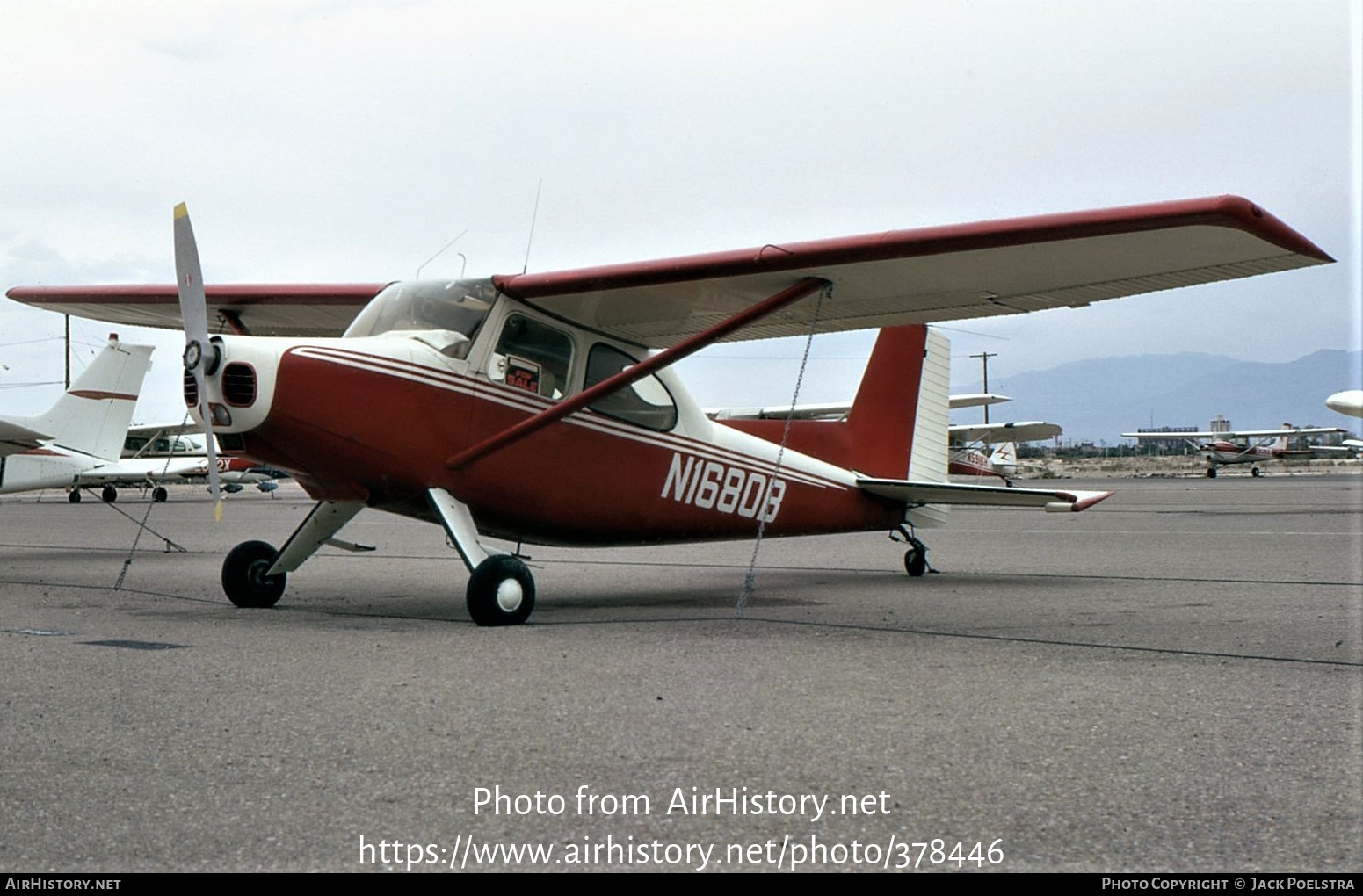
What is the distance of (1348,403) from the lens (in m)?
22.1

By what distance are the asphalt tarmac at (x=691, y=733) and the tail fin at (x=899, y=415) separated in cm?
234

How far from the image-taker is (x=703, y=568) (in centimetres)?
1205

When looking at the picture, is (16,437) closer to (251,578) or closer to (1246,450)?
(251,578)

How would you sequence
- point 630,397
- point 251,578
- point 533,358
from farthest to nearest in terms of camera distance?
point 630,397 → point 251,578 → point 533,358

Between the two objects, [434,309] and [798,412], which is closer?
[434,309]

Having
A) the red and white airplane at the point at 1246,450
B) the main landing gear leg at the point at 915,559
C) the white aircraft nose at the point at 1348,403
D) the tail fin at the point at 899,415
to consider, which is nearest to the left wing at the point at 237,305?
the tail fin at the point at 899,415

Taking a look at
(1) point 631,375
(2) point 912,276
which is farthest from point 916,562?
(1) point 631,375

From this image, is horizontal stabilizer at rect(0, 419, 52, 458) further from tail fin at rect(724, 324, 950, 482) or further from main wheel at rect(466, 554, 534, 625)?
tail fin at rect(724, 324, 950, 482)

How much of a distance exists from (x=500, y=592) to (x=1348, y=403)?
2034 centimetres

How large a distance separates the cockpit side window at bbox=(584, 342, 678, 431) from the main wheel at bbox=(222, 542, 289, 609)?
8.17ft

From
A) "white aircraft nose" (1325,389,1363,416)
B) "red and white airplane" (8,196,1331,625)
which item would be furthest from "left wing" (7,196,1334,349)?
"white aircraft nose" (1325,389,1363,416)

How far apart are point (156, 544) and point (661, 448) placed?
10659mm

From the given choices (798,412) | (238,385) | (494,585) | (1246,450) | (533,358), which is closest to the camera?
(238,385)

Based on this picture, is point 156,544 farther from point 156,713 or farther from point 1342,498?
point 1342,498
